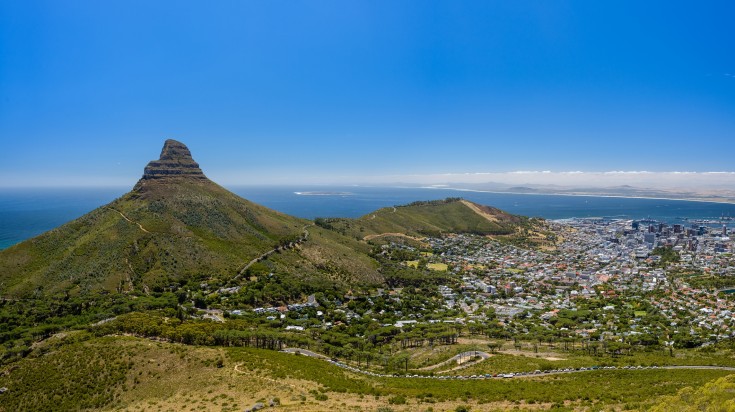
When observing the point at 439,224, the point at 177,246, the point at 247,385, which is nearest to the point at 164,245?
the point at 177,246

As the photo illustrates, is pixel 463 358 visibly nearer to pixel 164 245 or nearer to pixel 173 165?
pixel 164 245

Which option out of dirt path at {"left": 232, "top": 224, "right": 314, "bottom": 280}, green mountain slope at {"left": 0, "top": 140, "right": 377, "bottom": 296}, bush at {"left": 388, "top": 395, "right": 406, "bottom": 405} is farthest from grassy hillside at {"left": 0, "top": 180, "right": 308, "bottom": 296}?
bush at {"left": 388, "top": 395, "right": 406, "bottom": 405}

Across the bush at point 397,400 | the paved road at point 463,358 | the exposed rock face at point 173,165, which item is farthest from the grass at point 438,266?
the bush at point 397,400

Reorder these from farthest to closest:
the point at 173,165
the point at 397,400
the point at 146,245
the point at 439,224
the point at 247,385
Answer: the point at 439,224, the point at 173,165, the point at 146,245, the point at 247,385, the point at 397,400

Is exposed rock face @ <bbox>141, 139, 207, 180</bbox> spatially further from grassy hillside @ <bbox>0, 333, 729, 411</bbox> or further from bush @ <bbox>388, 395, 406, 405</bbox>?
bush @ <bbox>388, 395, 406, 405</bbox>

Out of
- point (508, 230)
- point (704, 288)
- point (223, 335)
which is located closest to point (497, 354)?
point (223, 335)

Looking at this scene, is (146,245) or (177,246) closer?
(146,245)
